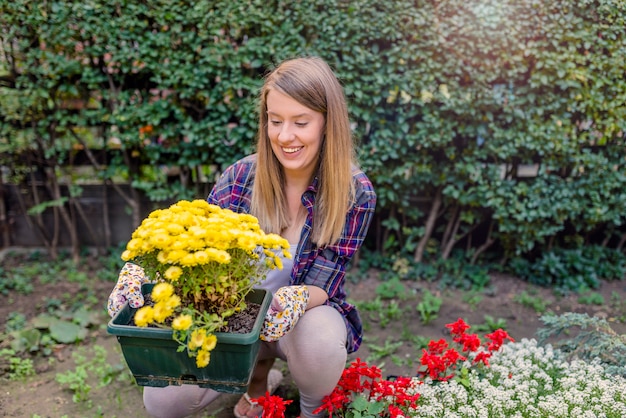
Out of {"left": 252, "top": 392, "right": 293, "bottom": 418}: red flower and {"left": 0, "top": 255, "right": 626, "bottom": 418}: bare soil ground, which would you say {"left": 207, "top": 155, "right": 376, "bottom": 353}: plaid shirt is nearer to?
{"left": 252, "top": 392, "right": 293, "bottom": 418}: red flower

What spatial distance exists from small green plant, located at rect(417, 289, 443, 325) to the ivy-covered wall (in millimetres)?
679

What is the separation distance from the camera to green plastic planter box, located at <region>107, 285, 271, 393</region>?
53.7 inches

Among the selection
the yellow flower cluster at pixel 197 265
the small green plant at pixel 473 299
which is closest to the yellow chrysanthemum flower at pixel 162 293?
the yellow flower cluster at pixel 197 265

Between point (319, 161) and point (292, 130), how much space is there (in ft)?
0.84

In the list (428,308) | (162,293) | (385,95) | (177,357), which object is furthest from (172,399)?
(385,95)

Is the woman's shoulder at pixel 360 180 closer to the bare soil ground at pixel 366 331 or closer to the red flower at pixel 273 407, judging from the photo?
the red flower at pixel 273 407

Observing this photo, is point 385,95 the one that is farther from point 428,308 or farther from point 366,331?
point 366,331

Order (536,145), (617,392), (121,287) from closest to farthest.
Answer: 1. (121,287)
2. (617,392)
3. (536,145)

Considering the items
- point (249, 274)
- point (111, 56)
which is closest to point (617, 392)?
point (249, 274)

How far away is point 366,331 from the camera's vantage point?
3117 millimetres

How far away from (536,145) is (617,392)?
1.88 m

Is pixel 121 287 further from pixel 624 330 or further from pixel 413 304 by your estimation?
pixel 624 330

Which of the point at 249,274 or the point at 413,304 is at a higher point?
the point at 249,274

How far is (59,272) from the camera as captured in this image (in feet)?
12.5
